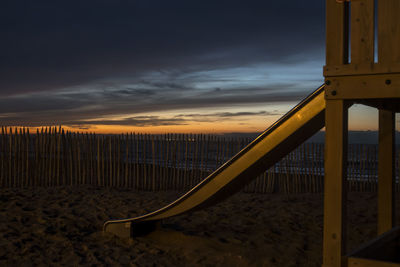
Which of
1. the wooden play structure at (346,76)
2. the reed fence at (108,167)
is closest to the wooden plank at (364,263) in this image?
the wooden play structure at (346,76)

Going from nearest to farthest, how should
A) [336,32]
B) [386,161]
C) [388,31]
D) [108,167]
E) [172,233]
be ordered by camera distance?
[388,31] < [336,32] < [386,161] < [172,233] < [108,167]

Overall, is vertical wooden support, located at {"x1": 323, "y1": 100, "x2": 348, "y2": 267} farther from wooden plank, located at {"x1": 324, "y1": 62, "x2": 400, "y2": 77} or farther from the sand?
the sand

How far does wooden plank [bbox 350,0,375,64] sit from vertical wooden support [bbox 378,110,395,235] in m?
1.48

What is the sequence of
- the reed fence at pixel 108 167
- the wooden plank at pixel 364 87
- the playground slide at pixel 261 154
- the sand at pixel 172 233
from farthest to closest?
the reed fence at pixel 108 167 < the sand at pixel 172 233 < the playground slide at pixel 261 154 < the wooden plank at pixel 364 87

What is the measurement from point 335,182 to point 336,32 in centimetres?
105

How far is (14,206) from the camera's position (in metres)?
6.39

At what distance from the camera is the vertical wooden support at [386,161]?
3807 millimetres

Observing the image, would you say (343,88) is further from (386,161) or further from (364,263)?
(386,161)

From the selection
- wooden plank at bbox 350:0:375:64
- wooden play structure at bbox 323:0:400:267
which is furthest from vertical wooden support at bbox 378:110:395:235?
wooden plank at bbox 350:0:375:64

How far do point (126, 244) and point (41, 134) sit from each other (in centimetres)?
561

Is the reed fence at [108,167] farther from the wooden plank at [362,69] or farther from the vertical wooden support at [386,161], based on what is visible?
the wooden plank at [362,69]

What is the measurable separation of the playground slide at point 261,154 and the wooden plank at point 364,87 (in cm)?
17

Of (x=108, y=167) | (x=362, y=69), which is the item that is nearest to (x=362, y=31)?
(x=362, y=69)

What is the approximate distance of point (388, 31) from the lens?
2.59 m
